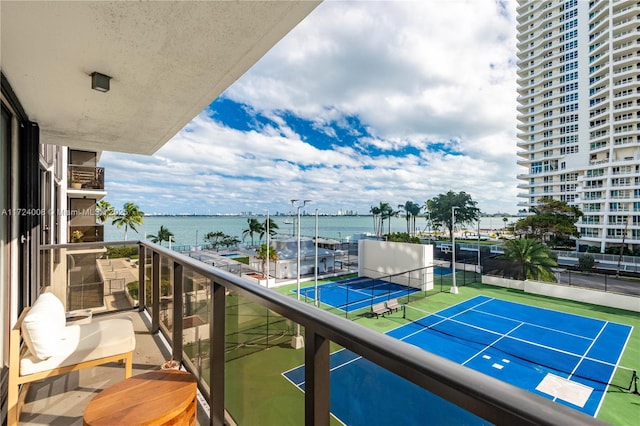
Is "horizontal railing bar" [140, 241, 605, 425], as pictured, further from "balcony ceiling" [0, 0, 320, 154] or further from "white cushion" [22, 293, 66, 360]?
"white cushion" [22, 293, 66, 360]

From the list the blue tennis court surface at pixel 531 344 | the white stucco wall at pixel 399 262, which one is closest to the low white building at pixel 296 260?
the white stucco wall at pixel 399 262

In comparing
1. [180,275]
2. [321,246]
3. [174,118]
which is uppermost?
[174,118]

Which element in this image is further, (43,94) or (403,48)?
(403,48)

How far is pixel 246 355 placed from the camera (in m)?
1.67

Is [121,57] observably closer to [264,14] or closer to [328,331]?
[264,14]

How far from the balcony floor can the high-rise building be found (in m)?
42.9

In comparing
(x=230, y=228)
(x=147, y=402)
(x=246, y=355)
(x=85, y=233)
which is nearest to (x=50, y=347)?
(x=147, y=402)

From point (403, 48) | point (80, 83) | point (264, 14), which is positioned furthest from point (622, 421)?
point (403, 48)

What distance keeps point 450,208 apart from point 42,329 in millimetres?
52337

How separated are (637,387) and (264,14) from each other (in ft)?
49.3

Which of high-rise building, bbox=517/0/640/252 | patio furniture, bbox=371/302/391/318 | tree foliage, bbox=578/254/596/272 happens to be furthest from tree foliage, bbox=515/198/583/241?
patio furniture, bbox=371/302/391/318

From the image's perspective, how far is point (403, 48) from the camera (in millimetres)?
14305

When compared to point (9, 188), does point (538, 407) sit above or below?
below

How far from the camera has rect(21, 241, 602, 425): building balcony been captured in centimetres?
58
